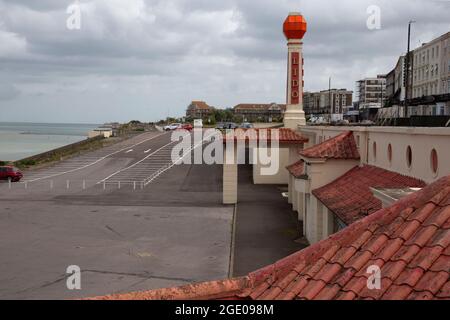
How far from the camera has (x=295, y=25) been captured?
35.5 meters

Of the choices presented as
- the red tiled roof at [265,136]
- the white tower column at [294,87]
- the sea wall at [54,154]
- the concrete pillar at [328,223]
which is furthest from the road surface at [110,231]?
the white tower column at [294,87]

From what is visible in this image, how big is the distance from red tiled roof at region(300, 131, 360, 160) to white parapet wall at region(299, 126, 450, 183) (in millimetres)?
314

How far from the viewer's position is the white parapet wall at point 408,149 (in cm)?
1319

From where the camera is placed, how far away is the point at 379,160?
19.3 meters

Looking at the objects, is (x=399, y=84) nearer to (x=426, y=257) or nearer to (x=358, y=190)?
(x=358, y=190)

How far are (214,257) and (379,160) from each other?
7.02 meters

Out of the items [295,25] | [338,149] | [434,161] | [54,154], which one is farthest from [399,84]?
[434,161]

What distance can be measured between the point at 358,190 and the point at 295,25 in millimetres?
20352

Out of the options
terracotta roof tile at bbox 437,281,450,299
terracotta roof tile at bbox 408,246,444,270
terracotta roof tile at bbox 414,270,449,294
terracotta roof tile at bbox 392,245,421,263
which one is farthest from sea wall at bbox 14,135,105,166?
terracotta roof tile at bbox 437,281,450,299

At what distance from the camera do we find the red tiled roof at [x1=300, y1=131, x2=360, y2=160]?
70.9 ft

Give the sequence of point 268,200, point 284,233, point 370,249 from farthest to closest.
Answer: point 268,200 → point 284,233 → point 370,249

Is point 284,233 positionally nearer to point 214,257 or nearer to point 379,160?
point 214,257

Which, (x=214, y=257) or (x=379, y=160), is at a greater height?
(x=379, y=160)
